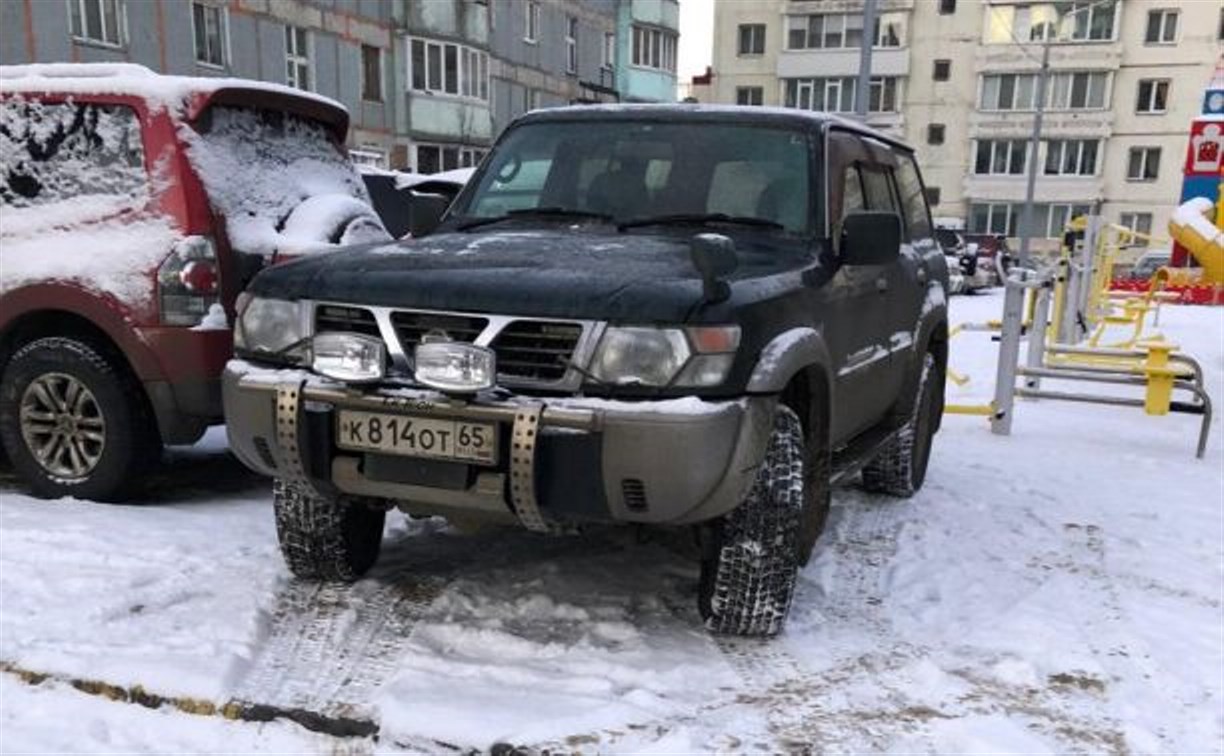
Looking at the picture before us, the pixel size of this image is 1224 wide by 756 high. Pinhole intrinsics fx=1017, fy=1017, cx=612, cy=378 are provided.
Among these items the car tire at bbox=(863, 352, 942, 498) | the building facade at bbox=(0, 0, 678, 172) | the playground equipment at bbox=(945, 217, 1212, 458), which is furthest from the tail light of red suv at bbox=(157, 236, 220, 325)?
the building facade at bbox=(0, 0, 678, 172)

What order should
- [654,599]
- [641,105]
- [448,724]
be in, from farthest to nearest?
1. [641,105]
2. [654,599]
3. [448,724]

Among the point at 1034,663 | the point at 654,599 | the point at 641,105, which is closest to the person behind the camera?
the point at 1034,663

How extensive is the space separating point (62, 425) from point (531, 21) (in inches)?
1219

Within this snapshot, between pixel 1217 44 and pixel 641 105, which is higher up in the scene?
pixel 1217 44

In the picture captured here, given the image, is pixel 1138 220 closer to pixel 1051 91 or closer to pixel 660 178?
pixel 1051 91

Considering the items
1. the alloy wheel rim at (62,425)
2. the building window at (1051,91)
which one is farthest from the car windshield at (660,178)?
the building window at (1051,91)

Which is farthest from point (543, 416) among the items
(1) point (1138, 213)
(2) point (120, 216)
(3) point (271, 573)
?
(1) point (1138, 213)

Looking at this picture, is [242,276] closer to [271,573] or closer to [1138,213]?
[271,573]

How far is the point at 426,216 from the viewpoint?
4488 millimetres

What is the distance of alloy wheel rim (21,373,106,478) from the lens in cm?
468

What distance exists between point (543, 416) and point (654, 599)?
1197 millimetres

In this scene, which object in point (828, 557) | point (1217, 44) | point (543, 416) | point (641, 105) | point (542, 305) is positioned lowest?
point (828, 557)

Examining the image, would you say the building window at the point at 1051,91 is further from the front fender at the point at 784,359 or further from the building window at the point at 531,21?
the front fender at the point at 784,359

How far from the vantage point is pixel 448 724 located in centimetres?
289
